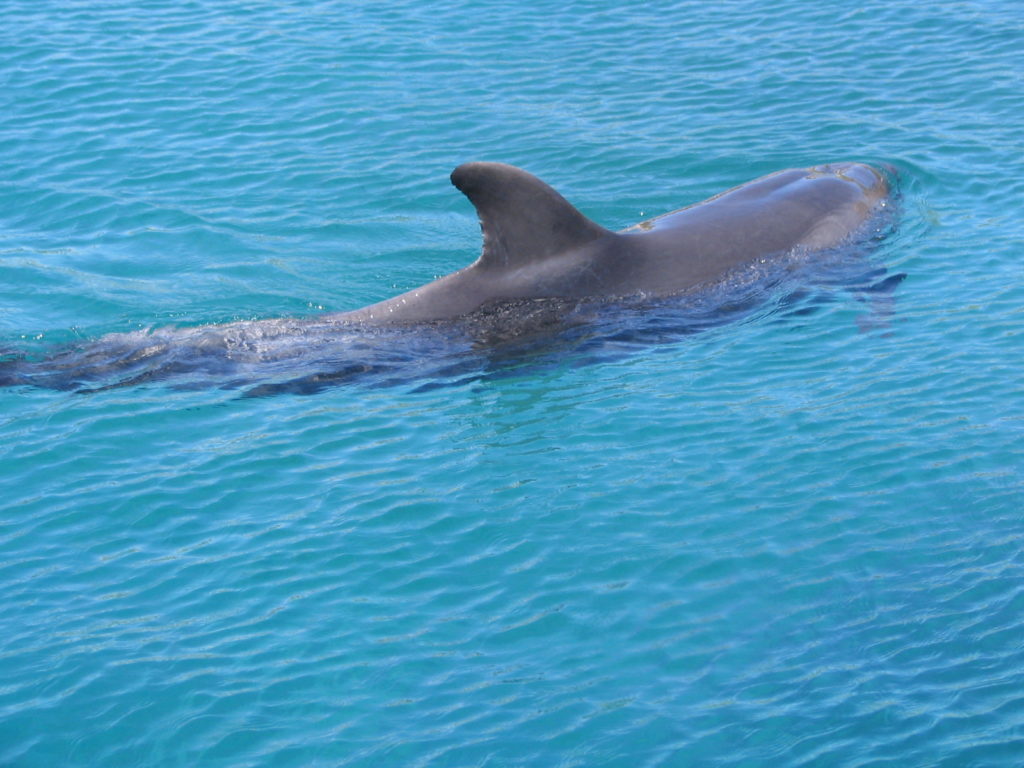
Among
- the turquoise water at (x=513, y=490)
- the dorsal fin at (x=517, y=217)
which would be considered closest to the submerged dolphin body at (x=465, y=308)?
the dorsal fin at (x=517, y=217)

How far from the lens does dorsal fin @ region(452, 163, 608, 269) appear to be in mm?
10266

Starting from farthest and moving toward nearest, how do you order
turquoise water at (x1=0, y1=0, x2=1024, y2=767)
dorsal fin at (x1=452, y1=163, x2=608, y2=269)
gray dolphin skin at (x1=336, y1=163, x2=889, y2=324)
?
gray dolphin skin at (x1=336, y1=163, x2=889, y2=324), dorsal fin at (x1=452, y1=163, x2=608, y2=269), turquoise water at (x1=0, y1=0, x2=1024, y2=767)

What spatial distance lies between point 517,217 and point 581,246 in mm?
739

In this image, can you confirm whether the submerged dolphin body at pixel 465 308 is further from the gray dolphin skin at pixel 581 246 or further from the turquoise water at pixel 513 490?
the turquoise water at pixel 513 490

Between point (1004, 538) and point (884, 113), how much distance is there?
30.9 feet

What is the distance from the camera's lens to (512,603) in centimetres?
760

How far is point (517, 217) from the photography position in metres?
10.5

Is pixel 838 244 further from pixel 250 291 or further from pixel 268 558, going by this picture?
pixel 268 558

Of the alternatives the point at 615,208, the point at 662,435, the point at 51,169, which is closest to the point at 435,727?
the point at 662,435

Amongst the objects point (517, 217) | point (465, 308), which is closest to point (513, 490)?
point (465, 308)

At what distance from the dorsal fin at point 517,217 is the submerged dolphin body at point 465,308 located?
0.03ft

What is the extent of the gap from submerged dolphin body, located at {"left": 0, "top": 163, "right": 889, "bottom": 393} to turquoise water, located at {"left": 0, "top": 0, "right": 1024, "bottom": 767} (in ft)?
1.29

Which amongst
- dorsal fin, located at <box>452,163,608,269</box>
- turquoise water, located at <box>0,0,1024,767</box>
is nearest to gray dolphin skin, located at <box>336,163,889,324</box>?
dorsal fin, located at <box>452,163,608,269</box>

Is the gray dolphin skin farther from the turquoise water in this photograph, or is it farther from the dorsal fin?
the turquoise water
